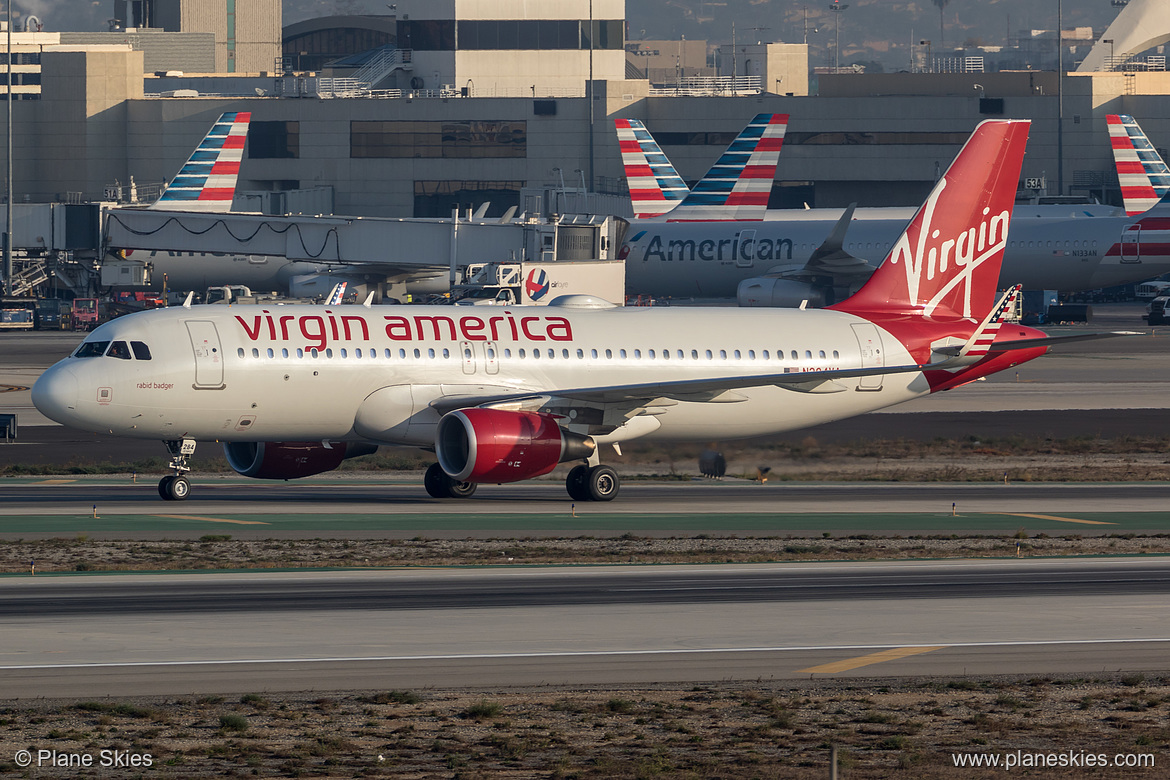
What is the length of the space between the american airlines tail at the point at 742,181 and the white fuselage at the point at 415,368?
6700 centimetres

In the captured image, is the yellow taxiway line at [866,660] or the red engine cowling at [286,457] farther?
the red engine cowling at [286,457]

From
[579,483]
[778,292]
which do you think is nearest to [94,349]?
[579,483]

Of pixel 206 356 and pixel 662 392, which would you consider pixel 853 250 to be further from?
pixel 206 356

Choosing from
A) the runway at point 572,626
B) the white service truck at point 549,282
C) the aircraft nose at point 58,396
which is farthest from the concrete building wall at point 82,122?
the runway at point 572,626

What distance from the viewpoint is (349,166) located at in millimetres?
149250

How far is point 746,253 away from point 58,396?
69447 mm

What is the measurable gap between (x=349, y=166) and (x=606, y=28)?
99.0 feet

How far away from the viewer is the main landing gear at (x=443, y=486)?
1575 inches

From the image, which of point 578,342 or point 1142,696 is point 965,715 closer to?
point 1142,696

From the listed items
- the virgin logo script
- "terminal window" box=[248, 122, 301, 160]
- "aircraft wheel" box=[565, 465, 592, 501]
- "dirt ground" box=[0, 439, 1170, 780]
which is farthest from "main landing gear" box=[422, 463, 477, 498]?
"terminal window" box=[248, 122, 301, 160]

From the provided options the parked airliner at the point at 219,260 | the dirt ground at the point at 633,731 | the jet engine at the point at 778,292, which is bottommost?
the dirt ground at the point at 633,731

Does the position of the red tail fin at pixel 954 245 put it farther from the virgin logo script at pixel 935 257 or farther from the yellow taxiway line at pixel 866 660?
the yellow taxiway line at pixel 866 660

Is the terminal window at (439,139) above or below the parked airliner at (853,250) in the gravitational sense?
above

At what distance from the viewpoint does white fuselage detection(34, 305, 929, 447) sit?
36219 mm
